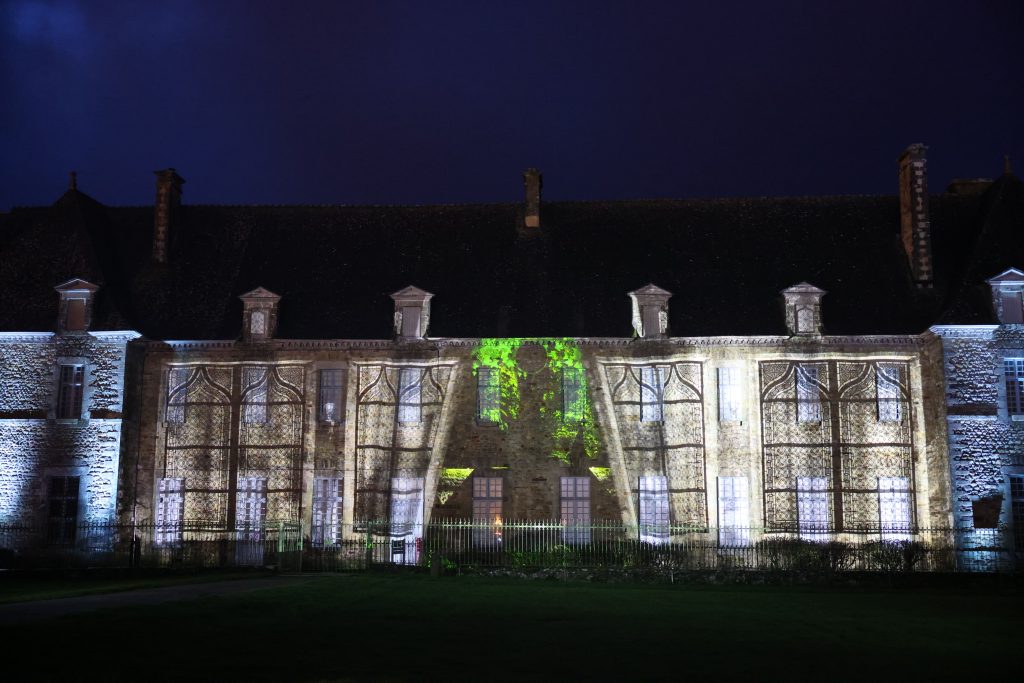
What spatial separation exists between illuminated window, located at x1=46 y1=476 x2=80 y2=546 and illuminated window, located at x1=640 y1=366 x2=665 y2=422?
15.3 metres

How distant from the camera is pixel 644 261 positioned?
31656 mm

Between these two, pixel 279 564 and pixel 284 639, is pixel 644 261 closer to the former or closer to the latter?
pixel 279 564

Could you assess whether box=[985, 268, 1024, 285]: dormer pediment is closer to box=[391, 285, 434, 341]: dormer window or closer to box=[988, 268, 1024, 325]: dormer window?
box=[988, 268, 1024, 325]: dormer window

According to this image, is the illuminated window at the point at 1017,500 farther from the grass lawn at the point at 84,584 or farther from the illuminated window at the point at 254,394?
the illuminated window at the point at 254,394

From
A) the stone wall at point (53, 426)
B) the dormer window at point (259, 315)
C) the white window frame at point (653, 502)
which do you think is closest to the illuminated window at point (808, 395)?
the white window frame at point (653, 502)

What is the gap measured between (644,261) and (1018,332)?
398 inches

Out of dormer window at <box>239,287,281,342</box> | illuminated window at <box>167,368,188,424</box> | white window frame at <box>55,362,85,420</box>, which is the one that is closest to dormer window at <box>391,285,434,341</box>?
dormer window at <box>239,287,281,342</box>

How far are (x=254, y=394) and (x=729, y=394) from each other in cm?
1290

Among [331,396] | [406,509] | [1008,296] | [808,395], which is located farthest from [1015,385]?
[331,396]

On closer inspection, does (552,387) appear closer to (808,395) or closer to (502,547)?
(502,547)

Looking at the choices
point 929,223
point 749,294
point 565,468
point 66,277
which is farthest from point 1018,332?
point 66,277

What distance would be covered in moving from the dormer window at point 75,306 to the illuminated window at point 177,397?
269cm

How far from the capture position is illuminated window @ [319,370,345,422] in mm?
29750

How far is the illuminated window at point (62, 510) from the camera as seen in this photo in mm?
28703
